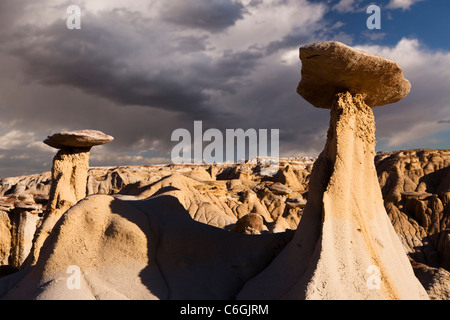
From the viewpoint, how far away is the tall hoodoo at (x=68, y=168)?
1230 centimetres

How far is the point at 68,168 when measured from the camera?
13.1 metres

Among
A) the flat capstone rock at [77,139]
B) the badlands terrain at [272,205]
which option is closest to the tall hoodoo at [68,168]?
the flat capstone rock at [77,139]

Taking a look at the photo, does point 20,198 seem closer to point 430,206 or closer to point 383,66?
point 383,66

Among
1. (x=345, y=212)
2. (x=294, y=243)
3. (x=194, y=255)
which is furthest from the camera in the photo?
(x=194, y=255)

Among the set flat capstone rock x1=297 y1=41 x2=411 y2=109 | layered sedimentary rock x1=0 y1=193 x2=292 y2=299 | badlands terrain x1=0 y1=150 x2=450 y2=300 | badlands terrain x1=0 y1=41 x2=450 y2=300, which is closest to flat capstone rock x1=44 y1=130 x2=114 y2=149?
badlands terrain x1=0 y1=150 x2=450 y2=300

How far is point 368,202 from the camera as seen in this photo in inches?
279

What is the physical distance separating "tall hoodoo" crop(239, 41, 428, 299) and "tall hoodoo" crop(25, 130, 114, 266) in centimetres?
809

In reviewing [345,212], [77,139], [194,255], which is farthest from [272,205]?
[345,212]

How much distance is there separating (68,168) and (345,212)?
1034 centimetres

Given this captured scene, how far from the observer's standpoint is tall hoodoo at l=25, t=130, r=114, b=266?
12297 mm

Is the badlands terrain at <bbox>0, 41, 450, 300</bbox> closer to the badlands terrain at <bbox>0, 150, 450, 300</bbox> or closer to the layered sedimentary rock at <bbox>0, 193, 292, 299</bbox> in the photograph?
the layered sedimentary rock at <bbox>0, 193, 292, 299</bbox>

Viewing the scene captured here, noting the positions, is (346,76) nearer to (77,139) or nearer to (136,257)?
(136,257)
